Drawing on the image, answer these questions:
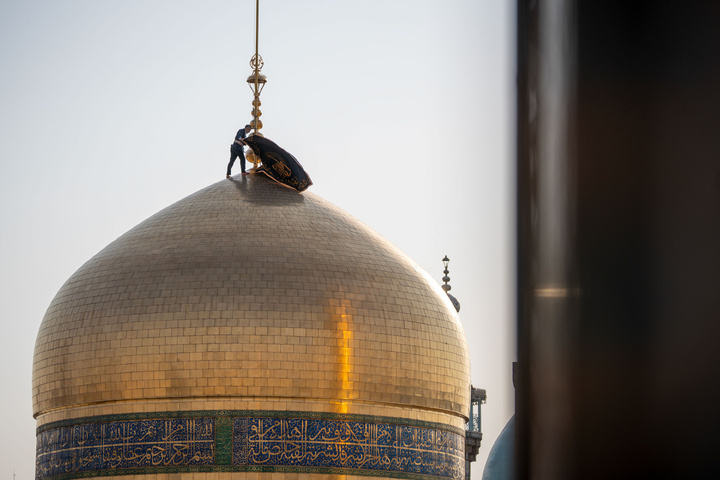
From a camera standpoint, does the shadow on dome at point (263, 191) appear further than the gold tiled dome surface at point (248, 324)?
Yes

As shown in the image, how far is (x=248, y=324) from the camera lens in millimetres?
13414

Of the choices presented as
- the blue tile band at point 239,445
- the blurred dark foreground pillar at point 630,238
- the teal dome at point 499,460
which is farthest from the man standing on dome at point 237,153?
the blurred dark foreground pillar at point 630,238

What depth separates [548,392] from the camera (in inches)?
44.0

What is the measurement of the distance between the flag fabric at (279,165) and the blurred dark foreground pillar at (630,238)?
46.9 ft

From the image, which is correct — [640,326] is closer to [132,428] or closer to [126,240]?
[132,428]

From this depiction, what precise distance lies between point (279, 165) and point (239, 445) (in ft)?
12.3

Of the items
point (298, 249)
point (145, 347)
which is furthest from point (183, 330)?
point (298, 249)

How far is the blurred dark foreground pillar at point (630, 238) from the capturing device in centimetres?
103

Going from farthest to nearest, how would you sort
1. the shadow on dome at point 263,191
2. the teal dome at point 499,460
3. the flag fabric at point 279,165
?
the teal dome at point 499,460 → the flag fabric at point 279,165 → the shadow on dome at point 263,191

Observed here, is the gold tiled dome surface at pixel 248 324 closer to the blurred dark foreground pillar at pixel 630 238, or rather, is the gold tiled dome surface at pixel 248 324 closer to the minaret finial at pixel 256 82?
the minaret finial at pixel 256 82

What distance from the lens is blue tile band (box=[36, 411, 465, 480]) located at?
43.5ft

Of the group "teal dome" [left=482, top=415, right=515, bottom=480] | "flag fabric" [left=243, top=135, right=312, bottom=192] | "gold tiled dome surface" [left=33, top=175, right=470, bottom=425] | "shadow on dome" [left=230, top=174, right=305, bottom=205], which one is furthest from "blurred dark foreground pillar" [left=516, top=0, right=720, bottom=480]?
"teal dome" [left=482, top=415, right=515, bottom=480]

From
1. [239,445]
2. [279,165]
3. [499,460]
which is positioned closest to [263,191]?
[279,165]

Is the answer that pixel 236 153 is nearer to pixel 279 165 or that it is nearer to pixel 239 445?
pixel 279 165
